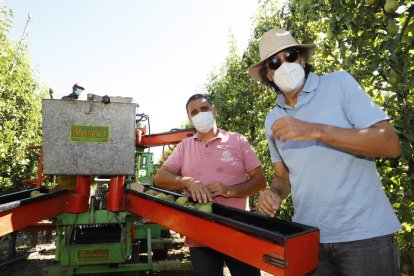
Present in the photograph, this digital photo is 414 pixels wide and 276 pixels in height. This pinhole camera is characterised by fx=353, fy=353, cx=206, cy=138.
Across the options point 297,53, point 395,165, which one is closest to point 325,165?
point 297,53

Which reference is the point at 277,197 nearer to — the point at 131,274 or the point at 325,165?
the point at 325,165

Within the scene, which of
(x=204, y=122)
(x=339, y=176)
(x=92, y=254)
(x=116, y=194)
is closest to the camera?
(x=339, y=176)

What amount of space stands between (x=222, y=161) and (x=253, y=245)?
131 centimetres

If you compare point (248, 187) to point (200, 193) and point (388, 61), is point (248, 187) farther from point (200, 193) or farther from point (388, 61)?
→ point (388, 61)

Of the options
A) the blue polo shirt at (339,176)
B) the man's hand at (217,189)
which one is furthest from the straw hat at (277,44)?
the man's hand at (217,189)

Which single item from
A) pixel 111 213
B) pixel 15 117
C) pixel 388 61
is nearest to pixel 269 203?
pixel 388 61

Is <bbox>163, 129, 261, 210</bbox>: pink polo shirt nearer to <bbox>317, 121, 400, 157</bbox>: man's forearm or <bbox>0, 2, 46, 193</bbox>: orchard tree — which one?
<bbox>317, 121, 400, 157</bbox>: man's forearm

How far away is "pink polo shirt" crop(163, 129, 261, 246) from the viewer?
8.68ft

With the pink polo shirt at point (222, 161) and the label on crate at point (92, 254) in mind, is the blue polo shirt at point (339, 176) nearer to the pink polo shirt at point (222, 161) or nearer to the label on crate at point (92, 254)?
the pink polo shirt at point (222, 161)

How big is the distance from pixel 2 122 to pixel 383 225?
29.5 feet

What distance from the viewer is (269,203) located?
5.96 ft

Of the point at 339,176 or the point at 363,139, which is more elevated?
the point at 363,139

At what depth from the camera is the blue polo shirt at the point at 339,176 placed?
1590mm

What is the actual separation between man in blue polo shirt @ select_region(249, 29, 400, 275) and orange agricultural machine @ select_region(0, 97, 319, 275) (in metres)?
0.28
